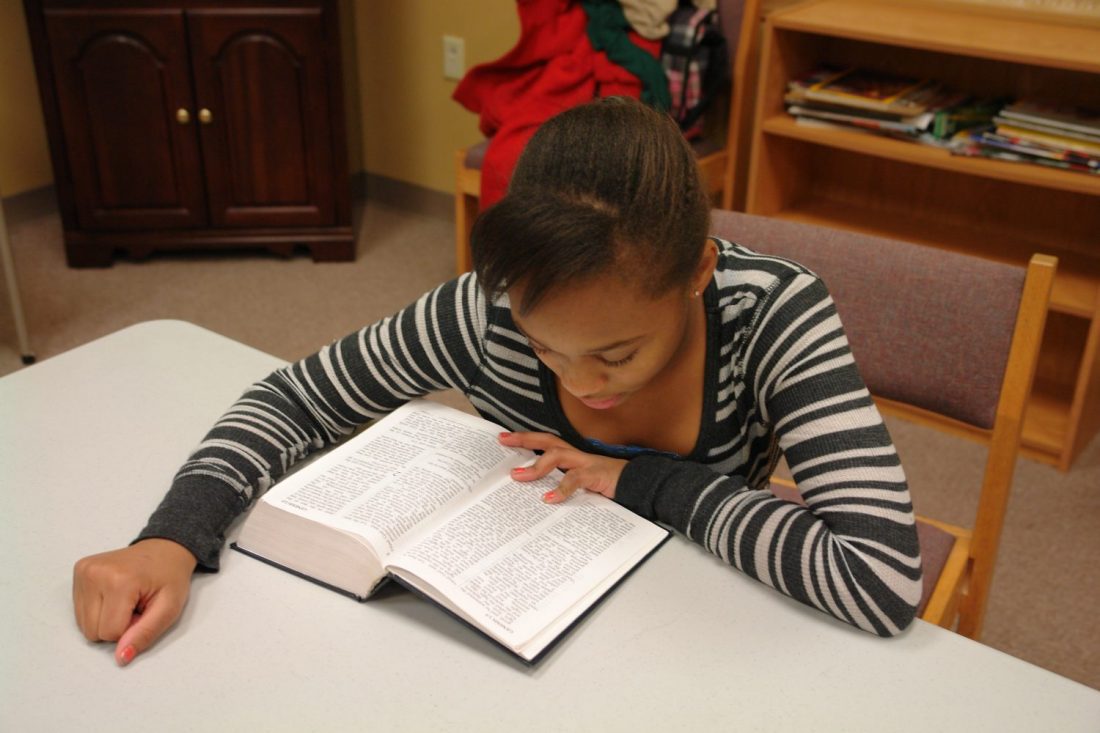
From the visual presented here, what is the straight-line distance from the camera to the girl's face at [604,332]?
858 mm

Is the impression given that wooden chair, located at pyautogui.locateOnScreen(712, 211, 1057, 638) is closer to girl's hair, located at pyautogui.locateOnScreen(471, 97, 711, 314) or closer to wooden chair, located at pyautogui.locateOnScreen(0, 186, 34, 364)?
girl's hair, located at pyautogui.locateOnScreen(471, 97, 711, 314)

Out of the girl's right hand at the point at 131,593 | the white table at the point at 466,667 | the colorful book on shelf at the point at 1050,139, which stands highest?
the colorful book on shelf at the point at 1050,139

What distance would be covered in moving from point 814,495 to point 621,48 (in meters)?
1.64

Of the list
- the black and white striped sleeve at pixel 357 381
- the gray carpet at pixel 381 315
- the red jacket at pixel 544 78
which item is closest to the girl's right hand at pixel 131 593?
the black and white striped sleeve at pixel 357 381

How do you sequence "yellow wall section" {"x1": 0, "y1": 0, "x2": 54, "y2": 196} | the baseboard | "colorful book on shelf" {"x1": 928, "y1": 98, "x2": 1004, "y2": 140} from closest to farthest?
1. "colorful book on shelf" {"x1": 928, "y1": 98, "x2": 1004, "y2": 140}
2. "yellow wall section" {"x1": 0, "y1": 0, "x2": 54, "y2": 196}
3. the baseboard

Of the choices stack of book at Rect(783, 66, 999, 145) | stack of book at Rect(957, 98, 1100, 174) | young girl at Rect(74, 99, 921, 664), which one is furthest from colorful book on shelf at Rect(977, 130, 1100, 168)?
young girl at Rect(74, 99, 921, 664)

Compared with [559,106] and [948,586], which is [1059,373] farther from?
[948,586]

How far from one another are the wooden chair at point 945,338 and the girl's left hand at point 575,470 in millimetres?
394

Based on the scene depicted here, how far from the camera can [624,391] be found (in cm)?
96

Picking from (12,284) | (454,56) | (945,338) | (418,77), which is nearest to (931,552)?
(945,338)

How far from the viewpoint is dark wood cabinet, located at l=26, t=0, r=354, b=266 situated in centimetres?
270

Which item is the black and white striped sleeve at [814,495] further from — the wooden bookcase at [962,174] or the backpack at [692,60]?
the backpack at [692,60]

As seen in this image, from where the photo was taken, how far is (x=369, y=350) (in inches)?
43.6

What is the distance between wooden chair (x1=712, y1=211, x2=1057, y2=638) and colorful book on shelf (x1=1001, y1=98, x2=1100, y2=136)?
3.33 ft
